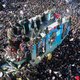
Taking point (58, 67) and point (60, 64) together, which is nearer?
point (58, 67)

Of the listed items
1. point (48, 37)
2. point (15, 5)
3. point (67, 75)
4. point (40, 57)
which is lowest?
point (67, 75)

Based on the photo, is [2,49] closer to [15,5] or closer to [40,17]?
[40,17]

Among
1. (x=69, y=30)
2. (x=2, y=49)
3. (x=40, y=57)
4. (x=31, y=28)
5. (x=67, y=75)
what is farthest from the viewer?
(x=69, y=30)

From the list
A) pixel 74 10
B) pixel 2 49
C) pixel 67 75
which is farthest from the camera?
pixel 74 10

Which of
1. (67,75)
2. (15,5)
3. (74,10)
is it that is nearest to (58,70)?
(67,75)

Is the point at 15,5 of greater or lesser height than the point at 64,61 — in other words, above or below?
above

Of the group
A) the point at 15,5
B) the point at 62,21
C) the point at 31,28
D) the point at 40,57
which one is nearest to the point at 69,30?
the point at 62,21

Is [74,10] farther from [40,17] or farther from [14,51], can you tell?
[14,51]

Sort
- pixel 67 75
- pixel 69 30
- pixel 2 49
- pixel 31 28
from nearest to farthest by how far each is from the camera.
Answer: pixel 67 75
pixel 2 49
pixel 31 28
pixel 69 30

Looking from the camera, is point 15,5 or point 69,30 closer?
point 69,30
